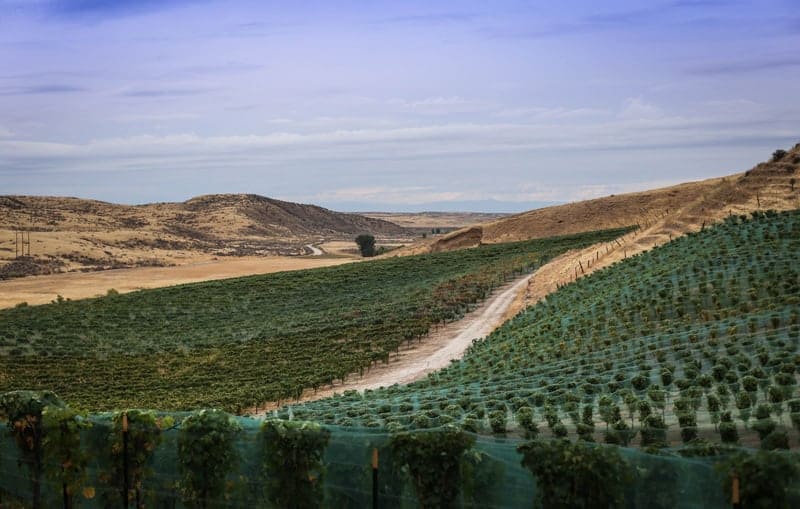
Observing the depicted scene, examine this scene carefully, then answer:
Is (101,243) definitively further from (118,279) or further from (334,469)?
(334,469)

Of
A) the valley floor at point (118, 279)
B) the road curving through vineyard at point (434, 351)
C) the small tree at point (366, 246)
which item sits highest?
the small tree at point (366, 246)

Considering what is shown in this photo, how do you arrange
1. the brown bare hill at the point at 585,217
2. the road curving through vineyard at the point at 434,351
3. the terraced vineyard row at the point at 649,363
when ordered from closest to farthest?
the terraced vineyard row at the point at 649,363 → the road curving through vineyard at the point at 434,351 → the brown bare hill at the point at 585,217

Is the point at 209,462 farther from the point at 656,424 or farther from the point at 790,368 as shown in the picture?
the point at 790,368

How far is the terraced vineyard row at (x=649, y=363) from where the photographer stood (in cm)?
1780

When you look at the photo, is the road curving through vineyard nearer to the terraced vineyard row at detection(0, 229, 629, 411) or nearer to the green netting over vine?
the terraced vineyard row at detection(0, 229, 629, 411)

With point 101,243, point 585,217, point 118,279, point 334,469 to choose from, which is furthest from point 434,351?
point 101,243

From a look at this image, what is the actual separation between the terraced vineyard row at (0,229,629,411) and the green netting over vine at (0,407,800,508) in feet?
64.3

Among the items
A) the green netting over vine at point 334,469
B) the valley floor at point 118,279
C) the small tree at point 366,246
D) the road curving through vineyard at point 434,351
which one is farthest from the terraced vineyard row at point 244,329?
the small tree at point 366,246

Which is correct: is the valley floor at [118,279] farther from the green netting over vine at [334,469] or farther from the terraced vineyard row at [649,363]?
the green netting over vine at [334,469]

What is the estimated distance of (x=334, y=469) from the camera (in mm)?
13391

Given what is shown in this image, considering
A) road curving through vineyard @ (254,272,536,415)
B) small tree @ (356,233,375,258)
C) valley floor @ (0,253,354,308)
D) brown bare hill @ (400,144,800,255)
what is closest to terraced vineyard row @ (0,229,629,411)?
road curving through vineyard @ (254,272,536,415)

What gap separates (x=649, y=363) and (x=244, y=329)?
38350 millimetres

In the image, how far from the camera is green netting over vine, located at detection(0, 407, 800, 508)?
36.9ft

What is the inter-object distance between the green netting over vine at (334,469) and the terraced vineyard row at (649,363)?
15.2 feet
